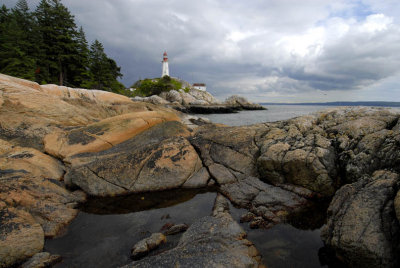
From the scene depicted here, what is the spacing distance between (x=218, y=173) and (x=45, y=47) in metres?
44.9

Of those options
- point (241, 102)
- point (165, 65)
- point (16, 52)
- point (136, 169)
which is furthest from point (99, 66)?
point (165, 65)

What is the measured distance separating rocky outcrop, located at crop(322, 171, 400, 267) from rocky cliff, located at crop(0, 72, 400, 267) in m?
0.02

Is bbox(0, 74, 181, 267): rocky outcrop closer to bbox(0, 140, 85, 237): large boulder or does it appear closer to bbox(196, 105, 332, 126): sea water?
bbox(0, 140, 85, 237): large boulder

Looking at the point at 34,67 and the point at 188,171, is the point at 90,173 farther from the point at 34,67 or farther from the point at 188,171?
the point at 34,67

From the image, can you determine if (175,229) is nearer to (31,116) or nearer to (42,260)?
(42,260)

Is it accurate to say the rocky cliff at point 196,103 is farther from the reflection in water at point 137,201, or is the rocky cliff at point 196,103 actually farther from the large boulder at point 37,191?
the reflection in water at point 137,201

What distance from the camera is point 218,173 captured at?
9.47 metres

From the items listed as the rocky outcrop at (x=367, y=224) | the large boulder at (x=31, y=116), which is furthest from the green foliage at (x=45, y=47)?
the rocky outcrop at (x=367, y=224)

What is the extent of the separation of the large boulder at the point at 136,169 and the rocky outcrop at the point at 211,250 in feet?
→ 11.7

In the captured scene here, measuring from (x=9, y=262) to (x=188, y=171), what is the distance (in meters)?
6.23

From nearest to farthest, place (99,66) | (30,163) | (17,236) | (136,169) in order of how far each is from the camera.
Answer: (17,236), (30,163), (136,169), (99,66)

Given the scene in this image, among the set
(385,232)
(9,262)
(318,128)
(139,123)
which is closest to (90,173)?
(9,262)

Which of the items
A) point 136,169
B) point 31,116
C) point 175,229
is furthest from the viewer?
point 31,116

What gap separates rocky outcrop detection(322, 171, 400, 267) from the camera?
4.23 meters
